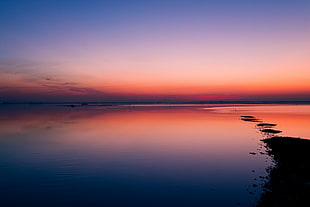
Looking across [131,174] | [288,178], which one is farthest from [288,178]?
[131,174]

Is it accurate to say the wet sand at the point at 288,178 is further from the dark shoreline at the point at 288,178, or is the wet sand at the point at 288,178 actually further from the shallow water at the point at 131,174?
the shallow water at the point at 131,174

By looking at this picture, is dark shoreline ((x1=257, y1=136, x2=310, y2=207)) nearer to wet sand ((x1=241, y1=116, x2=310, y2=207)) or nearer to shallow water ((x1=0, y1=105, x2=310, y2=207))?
wet sand ((x1=241, y1=116, x2=310, y2=207))

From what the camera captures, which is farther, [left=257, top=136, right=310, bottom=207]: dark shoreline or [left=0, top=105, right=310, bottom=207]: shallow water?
[left=0, top=105, right=310, bottom=207]: shallow water

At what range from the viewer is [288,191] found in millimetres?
12516

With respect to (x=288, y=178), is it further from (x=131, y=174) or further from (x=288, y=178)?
(x=131, y=174)

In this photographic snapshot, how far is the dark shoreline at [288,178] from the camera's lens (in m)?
11.5

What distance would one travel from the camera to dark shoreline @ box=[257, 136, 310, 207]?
37.7ft

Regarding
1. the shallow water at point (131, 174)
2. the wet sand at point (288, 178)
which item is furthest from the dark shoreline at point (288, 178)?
the shallow water at point (131, 174)

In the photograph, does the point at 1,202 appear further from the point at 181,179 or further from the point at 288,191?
the point at 288,191

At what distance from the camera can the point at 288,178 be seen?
1469 cm

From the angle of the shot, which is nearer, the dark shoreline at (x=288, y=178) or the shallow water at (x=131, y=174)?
the dark shoreline at (x=288, y=178)

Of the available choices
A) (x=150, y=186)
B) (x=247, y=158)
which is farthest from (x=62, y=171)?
(x=247, y=158)

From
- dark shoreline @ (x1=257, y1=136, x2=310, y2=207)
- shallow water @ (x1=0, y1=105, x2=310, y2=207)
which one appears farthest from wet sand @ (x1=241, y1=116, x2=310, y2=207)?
shallow water @ (x1=0, y1=105, x2=310, y2=207)

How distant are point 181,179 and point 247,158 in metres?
9.41
